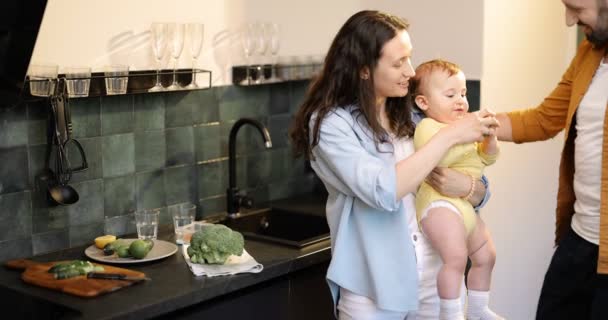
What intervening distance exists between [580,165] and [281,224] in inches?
53.0

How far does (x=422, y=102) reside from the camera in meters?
2.62

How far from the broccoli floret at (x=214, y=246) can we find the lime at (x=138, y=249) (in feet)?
0.47

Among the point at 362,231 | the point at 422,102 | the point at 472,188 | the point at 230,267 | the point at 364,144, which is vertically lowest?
the point at 230,267

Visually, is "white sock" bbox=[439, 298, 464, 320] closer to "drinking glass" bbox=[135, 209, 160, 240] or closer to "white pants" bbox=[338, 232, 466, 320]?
"white pants" bbox=[338, 232, 466, 320]

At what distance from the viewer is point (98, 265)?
2719 mm

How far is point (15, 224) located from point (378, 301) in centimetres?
123

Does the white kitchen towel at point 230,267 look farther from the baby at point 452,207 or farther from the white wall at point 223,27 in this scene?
the white wall at point 223,27

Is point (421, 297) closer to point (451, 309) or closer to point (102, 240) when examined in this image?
point (451, 309)

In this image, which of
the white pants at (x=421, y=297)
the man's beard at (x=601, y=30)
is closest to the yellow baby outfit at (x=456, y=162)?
the white pants at (x=421, y=297)

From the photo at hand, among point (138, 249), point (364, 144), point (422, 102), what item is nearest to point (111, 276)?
point (138, 249)

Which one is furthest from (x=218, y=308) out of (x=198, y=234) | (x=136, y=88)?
(x=136, y=88)

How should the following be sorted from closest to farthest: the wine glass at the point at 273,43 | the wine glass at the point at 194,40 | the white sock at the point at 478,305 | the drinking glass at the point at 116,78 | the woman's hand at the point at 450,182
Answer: the woman's hand at the point at 450,182 < the white sock at the point at 478,305 < the drinking glass at the point at 116,78 < the wine glass at the point at 194,40 < the wine glass at the point at 273,43

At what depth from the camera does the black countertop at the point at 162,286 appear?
240cm

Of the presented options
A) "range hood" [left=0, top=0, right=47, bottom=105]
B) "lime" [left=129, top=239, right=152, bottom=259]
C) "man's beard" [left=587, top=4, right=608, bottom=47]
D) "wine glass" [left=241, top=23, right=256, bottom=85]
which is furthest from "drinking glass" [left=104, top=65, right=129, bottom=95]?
"man's beard" [left=587, top=4, right=608, bottom=47]
